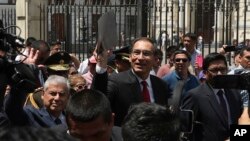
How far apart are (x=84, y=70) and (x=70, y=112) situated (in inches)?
261

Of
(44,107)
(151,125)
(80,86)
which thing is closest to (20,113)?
(44,107)

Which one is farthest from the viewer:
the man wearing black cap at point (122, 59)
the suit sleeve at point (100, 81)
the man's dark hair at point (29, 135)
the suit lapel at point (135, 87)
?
the man wearing black cap at point (122, 59)

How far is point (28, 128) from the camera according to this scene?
199 centimetres

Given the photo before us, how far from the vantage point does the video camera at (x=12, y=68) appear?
3562 mm

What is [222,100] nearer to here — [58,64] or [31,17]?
[58,64]

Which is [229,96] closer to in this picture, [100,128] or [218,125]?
[218,125]

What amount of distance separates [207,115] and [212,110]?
0.06 m

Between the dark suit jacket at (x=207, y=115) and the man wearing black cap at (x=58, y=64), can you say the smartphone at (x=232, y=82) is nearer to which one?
the dark suit jacket at (x=207, y=115)

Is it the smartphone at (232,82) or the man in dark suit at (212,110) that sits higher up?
the smartphone at (232,82)

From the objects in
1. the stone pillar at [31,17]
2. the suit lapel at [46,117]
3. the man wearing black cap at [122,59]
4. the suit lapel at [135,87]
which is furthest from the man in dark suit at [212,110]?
the stone pillar at [31,17]

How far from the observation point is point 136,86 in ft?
17.7

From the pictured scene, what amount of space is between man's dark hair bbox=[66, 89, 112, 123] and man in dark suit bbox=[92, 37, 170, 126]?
1.53 meters

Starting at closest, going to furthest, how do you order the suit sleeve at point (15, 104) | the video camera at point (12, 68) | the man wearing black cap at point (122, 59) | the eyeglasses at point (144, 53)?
1. the video camera at point (12, 68)
2. the suit sleeve at point (15, 104)
3. the eyeglasses at point (144, 53)
4. the man wearing black cap at point (122, 59)

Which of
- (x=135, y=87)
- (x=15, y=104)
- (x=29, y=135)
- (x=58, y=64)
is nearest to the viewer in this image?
(x=29, y=135)
